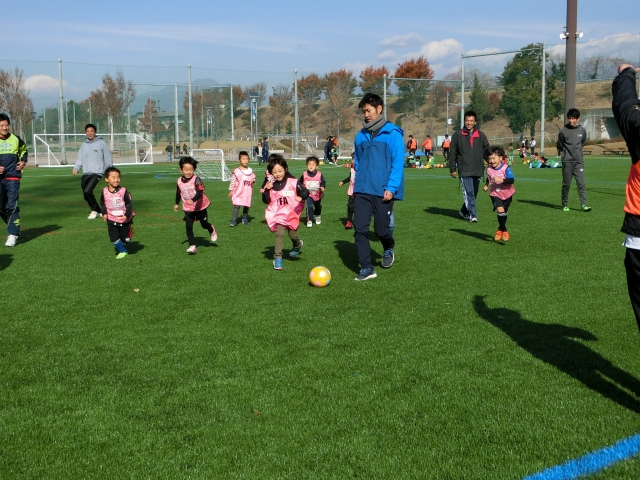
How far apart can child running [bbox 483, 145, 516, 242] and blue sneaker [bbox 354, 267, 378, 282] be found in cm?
352

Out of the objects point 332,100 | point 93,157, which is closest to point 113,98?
point 332,100

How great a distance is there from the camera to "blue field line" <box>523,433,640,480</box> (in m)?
3.40

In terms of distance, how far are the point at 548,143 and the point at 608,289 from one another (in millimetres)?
56185

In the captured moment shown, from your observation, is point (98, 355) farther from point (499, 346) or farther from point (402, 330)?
point (499, 346)

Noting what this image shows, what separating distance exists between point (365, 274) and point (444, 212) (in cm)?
762

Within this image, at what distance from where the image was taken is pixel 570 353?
534 centimetres

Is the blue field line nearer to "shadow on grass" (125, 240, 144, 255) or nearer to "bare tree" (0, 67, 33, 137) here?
"shadow on grass" (125, 240, 144, 255)

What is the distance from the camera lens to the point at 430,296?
24.2ft

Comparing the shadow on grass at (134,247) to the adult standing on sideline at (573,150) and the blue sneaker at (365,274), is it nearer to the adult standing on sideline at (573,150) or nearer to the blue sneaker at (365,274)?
the blue sneaker at (365,274)

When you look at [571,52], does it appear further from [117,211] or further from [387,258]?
[117,211]

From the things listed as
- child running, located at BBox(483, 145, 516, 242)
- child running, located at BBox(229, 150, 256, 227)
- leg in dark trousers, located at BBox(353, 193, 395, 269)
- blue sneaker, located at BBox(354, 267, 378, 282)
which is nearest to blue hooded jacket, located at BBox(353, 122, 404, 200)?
leg in dark trousers, located at BBox(353, 193, 395, 269)

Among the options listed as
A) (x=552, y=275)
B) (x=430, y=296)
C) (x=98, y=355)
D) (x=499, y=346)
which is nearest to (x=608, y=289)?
(x=552, y=275)

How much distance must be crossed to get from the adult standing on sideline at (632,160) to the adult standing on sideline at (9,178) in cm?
1002

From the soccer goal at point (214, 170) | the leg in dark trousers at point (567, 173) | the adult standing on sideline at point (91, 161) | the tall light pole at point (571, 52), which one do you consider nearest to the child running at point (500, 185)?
the leg in dark trousers at point (567, 173)
